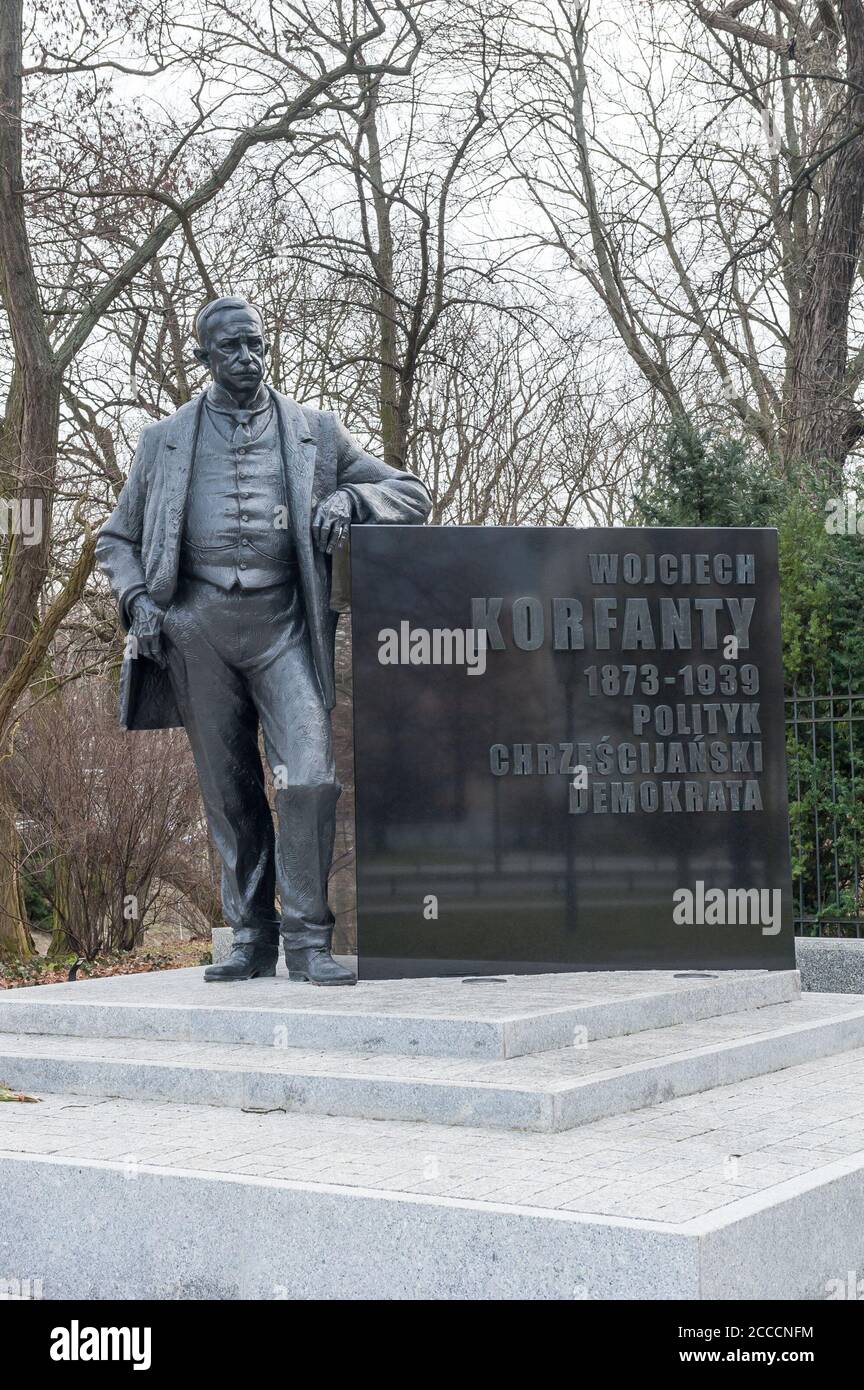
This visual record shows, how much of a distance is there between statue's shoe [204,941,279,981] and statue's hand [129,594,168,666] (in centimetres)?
132

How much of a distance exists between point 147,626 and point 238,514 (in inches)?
24.1

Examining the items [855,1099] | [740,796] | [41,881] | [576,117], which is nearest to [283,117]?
[576,117]

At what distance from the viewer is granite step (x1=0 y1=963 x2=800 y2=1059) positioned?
217 inches

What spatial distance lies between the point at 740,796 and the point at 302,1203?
362 centimetres

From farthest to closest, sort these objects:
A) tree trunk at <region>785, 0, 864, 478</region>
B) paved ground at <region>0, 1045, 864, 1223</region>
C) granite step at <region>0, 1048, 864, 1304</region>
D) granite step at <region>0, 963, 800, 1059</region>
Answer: tree trunk at <region>785, 0, 864, 478</region> < granite step at <region>0, 963, 800, 1059</region> < paved ground at <region>0, 1045, 864, 1223</region> < granite step at <region>0, 1048, 864, 1304</region>

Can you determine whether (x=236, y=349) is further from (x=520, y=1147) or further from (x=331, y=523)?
(x=520, y=1147)

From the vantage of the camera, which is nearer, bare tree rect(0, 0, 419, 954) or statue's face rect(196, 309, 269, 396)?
statue's face rect(196, 309, 269, 396)

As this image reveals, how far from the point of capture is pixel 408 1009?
5727 millimetres

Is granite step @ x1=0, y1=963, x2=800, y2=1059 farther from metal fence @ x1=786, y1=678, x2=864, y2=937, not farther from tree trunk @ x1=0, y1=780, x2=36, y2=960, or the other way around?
tree trunk @ x1=0, y1=780, x2=36, y2=960

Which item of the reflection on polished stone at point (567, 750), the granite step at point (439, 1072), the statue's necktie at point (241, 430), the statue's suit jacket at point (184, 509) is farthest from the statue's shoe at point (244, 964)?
the statue's necktie at point (241, 430)

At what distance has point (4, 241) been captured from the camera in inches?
577

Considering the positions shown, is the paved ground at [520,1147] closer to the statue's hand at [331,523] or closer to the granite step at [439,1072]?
the granite step at [439,1072]

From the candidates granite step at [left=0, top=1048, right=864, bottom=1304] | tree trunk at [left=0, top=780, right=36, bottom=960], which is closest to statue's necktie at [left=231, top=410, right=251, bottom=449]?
granite step at [left=0, top=1048, right=864, bottom=1304]
